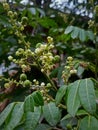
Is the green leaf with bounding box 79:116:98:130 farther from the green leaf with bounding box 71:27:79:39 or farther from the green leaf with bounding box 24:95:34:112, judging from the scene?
the green leaf with bounding box 71:27:79:39

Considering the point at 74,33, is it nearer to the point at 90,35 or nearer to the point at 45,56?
the point at 90,35

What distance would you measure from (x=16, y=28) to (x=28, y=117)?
0.63 m

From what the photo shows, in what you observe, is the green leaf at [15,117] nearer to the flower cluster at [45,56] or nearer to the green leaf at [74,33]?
the flower cluster at [45,56]

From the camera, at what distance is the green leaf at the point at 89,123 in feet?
4.36

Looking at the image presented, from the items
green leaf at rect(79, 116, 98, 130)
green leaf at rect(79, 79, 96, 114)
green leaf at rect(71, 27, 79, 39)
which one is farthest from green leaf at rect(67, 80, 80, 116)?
green leaf at rect(71, 27, 79, 39)

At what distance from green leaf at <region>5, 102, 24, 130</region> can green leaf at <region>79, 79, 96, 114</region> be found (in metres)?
0.23

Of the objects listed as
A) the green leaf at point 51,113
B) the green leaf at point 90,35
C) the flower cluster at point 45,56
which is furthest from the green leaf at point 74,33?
the green leaf at point 51,113

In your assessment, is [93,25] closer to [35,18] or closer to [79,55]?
[79,55]

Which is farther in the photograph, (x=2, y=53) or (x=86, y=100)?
(x=2, y=53)

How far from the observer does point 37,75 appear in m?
2.26

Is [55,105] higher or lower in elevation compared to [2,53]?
higher

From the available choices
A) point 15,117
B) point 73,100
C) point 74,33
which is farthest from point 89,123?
point 74,33

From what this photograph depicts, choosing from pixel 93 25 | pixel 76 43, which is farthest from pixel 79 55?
pixel 76 43

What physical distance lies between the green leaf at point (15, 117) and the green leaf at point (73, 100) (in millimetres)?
185
